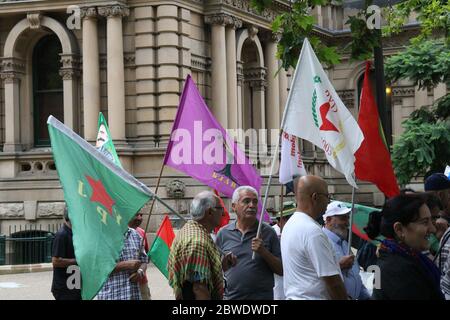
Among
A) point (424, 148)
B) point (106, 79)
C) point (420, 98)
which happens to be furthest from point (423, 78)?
point (420, 98)

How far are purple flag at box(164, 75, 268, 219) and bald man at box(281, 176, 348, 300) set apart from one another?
135 inches

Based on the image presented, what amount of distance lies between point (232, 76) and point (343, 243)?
18.3m

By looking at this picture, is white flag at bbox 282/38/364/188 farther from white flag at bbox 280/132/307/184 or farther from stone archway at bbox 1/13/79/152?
stone archway at bbox 1/13/79/152

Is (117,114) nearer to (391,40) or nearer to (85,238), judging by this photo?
(391,40)

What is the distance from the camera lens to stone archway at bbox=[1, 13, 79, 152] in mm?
25250

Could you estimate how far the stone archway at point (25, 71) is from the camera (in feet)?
82.8

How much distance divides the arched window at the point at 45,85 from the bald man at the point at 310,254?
20238 millimetres

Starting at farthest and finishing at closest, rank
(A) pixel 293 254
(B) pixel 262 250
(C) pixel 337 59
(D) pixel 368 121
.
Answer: (C) pixel 337 59
(D) pixel 368 121
(B) pixel 262 250
(A) pixel 293 254

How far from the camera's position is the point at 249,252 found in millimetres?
8586

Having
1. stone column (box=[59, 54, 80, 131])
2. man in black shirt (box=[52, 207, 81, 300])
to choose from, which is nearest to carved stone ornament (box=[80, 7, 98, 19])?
stone column (box=[59, 54, 80, 131])

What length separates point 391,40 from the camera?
3522 centimetres
